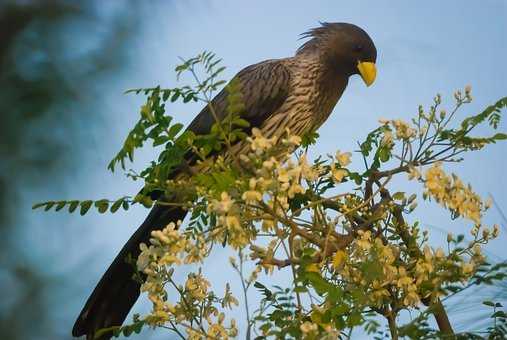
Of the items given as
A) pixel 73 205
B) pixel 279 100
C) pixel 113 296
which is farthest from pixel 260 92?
pixel 73 205

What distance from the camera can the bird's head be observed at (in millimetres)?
3396

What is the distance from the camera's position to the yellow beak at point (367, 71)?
132 inches

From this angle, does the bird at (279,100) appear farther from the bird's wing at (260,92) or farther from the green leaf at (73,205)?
the green leaf at (73,205)

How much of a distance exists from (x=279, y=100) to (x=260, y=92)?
8 centimetres

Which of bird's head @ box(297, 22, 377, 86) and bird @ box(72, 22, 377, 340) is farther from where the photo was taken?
bird's head @ box(297, 22, 377, 86)

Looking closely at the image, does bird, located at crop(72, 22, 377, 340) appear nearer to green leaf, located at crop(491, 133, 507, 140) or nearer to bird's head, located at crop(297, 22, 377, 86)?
bird's head, located at crop(297, 22, 377, 86)

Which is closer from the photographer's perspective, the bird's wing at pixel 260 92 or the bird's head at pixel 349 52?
the bird's wing at pixel 260 92

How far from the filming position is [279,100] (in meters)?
3.10

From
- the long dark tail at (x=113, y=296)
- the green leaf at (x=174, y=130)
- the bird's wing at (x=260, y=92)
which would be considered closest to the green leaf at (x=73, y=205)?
the green leaf at (x=174, y=130)

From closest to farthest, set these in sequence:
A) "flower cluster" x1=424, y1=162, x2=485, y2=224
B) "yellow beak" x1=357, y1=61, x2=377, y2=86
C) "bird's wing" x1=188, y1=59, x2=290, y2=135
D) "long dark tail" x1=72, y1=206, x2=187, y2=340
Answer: "flower cluster" x1=424, y1=162, x2=485, y2=224 < "long dark tail" x1=72, y1=206, x2=187, y2=340 < "bird's wing" x1=188, y1=59, x2=290, y2=135 < "yellow beak" x1=357, y1=61, x2=377, y2=86


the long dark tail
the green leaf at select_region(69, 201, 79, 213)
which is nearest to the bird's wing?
the long dark tail

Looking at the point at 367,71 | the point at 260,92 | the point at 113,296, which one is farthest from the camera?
the point at 367,71

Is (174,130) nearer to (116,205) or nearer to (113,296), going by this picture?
(116,205)

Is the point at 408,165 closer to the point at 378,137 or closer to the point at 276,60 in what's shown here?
the point at 378,137
